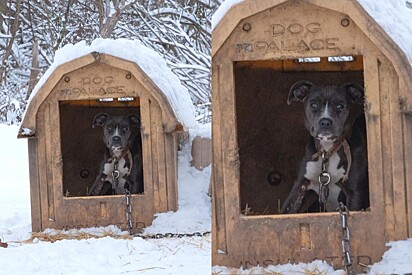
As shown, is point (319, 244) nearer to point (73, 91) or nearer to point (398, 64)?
point (398, 64)

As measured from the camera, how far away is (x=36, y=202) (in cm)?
779

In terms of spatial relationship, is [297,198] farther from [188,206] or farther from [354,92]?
[188,206]

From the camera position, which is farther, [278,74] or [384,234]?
[278,74]

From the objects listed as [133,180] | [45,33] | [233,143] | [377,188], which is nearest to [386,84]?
[377,188]

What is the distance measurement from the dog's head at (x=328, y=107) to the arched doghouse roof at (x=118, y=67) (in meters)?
1.83

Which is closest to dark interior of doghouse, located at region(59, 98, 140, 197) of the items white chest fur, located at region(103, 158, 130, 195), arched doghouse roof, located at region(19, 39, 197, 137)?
white chest fur, located at region(103, 158, 130, 195)

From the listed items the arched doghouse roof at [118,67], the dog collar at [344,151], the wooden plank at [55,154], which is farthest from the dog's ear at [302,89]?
the wooden plank at [55,154]

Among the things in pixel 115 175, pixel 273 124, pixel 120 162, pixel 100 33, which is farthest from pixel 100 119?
pixel 100 33

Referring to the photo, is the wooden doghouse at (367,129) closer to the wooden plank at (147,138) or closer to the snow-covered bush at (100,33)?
the wooden plank at (147,138)

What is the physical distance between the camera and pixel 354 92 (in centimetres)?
578

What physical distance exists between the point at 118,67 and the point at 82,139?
213 cm

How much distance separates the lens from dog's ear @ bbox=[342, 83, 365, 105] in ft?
19.0

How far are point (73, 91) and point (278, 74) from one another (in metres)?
2.05

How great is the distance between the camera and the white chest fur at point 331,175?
570cm
